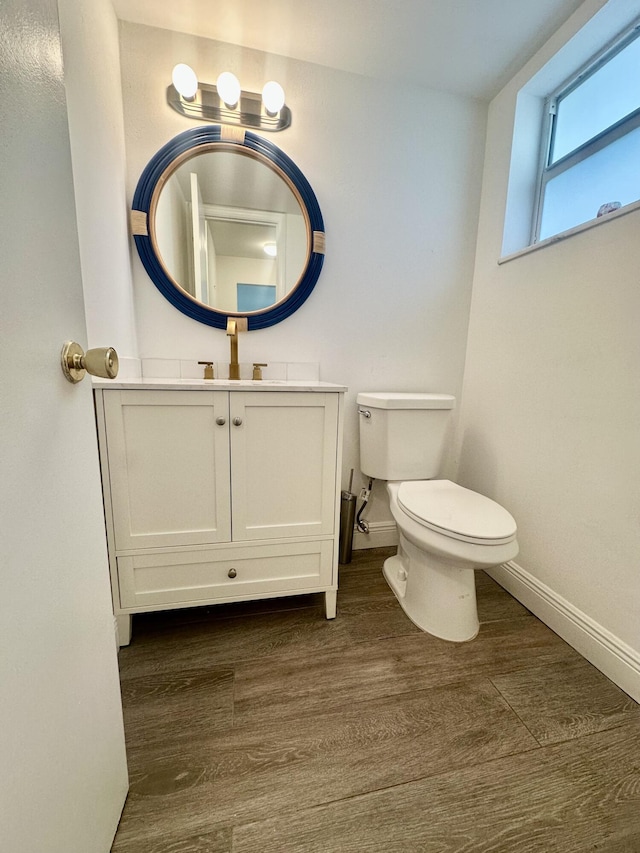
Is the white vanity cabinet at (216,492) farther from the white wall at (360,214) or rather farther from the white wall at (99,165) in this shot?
the white wall at (360,214)

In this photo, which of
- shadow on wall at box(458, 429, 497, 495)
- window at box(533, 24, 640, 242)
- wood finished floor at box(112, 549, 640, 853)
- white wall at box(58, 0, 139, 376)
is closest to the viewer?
wood finished floor at box(112, 549, 640, 853)

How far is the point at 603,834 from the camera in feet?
2.32

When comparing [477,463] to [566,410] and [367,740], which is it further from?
[367,740]

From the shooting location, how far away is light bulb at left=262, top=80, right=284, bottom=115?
1245 millimetres

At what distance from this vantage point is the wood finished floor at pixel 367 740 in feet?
2.30

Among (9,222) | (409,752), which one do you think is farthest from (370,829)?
(9,222)

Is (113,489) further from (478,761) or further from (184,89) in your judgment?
(184,89)

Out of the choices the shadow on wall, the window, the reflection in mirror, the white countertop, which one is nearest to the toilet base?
the shadow on wall

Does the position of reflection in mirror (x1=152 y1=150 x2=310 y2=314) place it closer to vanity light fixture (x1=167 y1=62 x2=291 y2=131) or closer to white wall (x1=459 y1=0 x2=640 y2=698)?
vanity light fixture (x1=167 y1=62 x2=291 y2=131)

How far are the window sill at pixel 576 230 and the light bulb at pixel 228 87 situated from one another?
4.08 ft

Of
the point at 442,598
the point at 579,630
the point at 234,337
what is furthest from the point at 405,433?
the point at 579,630

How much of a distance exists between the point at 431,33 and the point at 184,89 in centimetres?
92

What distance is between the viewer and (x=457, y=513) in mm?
1153

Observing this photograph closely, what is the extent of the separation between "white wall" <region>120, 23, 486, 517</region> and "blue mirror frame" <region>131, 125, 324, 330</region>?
0.04 meters
